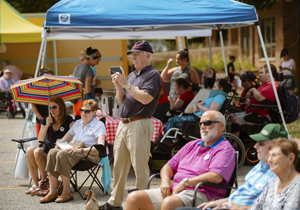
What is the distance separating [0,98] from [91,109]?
9.46 meters

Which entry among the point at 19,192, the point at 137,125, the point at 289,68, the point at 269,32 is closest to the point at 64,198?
the point at 19,192

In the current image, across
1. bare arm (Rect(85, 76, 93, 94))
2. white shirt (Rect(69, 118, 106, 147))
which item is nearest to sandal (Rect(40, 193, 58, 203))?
white shirt (Rect(69, 118, 106, 147))

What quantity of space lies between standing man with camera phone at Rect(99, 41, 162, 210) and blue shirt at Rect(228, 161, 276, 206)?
1424mm

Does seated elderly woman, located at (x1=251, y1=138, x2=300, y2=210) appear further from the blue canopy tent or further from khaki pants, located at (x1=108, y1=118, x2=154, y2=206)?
the blue canopy tent

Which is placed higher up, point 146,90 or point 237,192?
point 146,90

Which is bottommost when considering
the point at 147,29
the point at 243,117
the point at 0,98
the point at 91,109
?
the point at 0,98

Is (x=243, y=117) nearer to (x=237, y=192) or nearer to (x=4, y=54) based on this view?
(x=237, y=192)

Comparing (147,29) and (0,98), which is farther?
(0,98)

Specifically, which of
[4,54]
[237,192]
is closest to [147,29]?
[237,192]

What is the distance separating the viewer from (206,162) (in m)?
3.67

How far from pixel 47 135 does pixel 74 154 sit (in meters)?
0.72

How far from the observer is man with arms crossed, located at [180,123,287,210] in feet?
10.1

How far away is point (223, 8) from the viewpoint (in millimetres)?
6383

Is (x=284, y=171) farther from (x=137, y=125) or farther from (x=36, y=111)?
(x=36, y=111)
